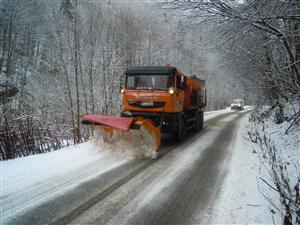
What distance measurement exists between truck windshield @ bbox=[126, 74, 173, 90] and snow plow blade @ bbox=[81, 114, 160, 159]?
2228 millimetres

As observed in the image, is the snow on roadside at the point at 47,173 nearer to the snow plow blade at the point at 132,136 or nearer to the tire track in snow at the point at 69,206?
the tire track in snow at the point at 69,206

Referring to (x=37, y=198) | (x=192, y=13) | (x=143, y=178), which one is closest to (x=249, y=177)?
(x=143, y=178)

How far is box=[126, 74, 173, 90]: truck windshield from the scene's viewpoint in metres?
9.55

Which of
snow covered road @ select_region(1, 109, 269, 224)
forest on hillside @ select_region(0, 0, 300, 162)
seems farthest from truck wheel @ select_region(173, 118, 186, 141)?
forest on hillside @ select_region(0, 0, 300, 162)

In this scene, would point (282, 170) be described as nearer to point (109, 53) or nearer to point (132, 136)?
point (132, 136)

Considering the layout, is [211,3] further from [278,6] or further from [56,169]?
[56,169]

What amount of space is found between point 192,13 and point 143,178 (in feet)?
11.5

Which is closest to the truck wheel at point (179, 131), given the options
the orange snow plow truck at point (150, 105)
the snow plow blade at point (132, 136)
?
the orange snow plow truck at point (150, 105)

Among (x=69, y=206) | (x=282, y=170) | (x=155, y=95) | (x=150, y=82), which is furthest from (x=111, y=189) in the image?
(x=150, y=82)

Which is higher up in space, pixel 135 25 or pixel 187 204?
pixel 135 25

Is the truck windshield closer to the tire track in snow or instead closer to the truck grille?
the truck grille

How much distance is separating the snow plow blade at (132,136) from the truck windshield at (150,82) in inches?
87.7

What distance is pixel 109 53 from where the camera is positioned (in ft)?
62.6

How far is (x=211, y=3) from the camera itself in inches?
201
